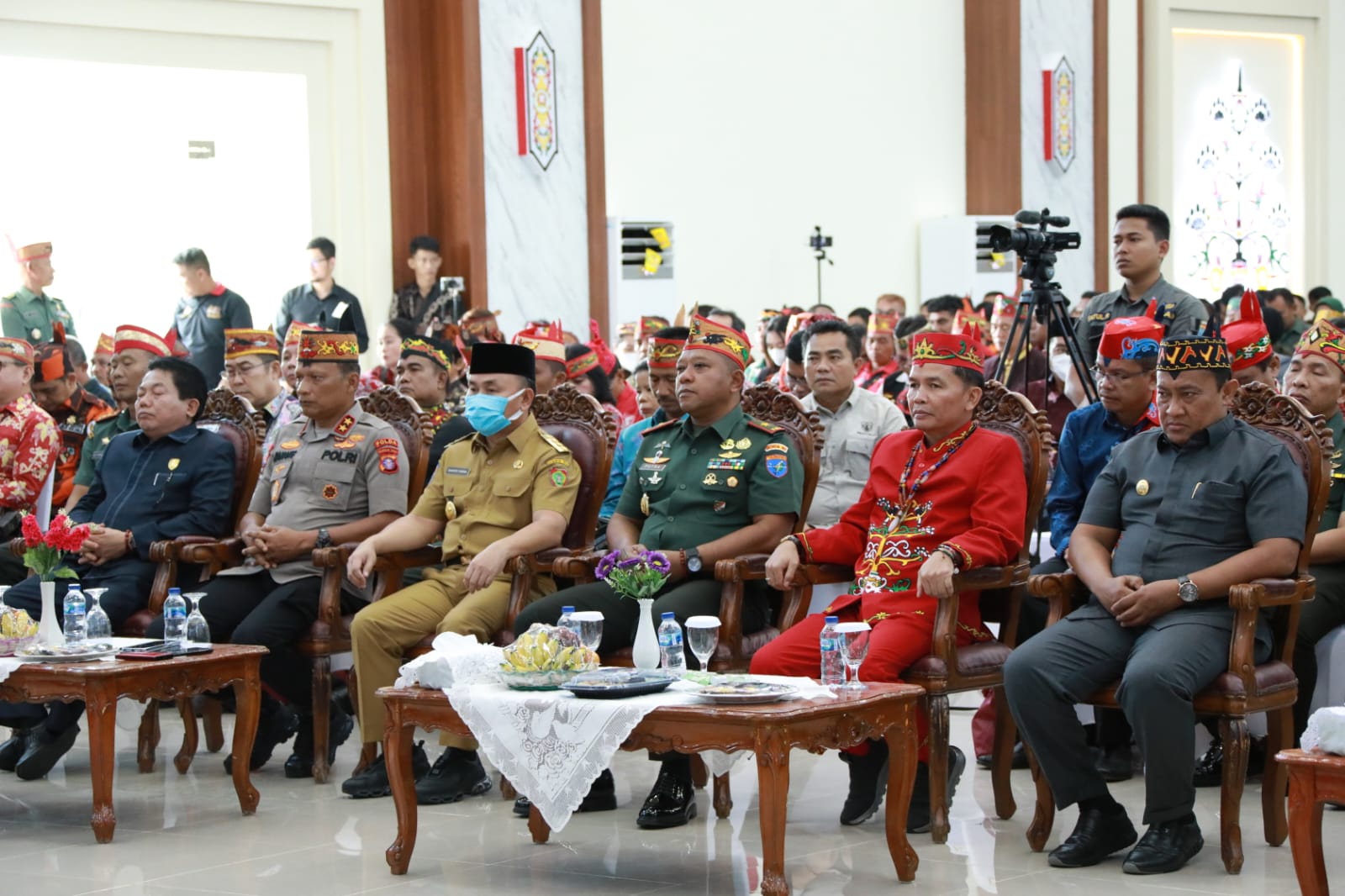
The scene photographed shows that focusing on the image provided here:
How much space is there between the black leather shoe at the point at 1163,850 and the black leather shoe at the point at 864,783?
74cm

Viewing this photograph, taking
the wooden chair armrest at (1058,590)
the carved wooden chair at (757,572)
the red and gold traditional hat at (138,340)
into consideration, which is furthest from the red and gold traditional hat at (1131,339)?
the red and gold traditional hat at (138,340)

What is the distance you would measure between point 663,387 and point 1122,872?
2.36 metres

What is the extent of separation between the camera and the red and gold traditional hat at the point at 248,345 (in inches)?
271

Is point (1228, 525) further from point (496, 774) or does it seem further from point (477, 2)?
point (477, 2)

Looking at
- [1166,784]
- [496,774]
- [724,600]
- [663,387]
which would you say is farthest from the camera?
[663,387]

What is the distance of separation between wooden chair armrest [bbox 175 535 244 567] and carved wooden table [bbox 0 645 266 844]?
2.84 ft

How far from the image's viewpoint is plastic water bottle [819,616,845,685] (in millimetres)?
4016

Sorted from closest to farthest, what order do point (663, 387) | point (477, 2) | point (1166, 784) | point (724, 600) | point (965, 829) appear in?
point (1166, 784) → point (965, 829) → point (724, 600) → point (663, 387) → point (477, 2)

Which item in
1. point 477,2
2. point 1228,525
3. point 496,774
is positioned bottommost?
point 496,774

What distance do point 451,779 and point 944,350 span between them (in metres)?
1.84

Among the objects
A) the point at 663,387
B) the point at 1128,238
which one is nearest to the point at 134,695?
the point at 663,387

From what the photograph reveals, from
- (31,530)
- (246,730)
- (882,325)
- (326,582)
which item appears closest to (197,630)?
(246,730)

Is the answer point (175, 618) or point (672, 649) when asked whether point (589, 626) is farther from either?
point (175, 618)

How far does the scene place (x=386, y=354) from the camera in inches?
368
